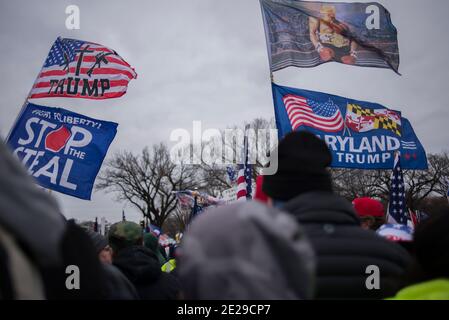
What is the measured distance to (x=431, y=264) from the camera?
180cm

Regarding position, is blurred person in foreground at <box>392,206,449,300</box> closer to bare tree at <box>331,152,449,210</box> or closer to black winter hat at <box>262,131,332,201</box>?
black winter hat at <box>262,131,332,201</box>

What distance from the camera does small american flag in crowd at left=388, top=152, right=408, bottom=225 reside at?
7336mm

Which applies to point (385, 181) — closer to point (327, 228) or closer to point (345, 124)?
point (345, 124)

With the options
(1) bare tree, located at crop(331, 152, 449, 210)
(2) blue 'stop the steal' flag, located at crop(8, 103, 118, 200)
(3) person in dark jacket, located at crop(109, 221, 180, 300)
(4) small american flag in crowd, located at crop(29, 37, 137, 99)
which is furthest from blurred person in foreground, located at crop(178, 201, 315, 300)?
(1) bare tree, located at crop(331, 152, 449, 210)

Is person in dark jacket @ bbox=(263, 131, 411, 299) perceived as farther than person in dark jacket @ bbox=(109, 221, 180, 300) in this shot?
No

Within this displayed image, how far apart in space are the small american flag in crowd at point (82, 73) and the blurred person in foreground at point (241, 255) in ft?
18.6

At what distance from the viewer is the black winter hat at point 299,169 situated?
2109 mm

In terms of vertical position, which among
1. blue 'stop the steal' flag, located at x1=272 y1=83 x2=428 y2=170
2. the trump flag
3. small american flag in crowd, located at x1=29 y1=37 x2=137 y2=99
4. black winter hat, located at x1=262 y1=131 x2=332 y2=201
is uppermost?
the trump flag

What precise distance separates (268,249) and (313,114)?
6.51m

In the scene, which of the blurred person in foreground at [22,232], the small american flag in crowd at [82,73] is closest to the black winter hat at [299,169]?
the blurred person in foreground at [22,232]

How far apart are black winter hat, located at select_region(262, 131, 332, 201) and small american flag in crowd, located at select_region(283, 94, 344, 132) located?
16.7ft
